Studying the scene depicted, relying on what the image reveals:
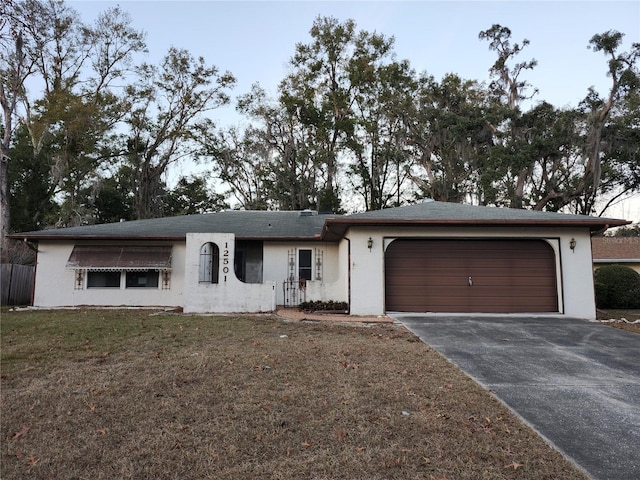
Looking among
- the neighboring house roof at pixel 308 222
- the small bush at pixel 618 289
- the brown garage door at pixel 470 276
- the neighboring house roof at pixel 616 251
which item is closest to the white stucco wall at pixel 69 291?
the neighboring house roof at pixel 308 222

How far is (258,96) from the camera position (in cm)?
2902

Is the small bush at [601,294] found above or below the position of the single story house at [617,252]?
below

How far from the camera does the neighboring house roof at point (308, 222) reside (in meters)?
10.5

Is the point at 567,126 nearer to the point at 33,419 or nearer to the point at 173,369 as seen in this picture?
the point at 173,369

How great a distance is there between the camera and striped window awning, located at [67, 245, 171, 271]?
1272cm

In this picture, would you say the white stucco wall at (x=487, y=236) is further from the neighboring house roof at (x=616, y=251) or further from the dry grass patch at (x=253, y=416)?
the neighboring house roof at (x=616, y=251)

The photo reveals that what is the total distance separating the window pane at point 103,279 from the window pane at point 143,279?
40 centimetres

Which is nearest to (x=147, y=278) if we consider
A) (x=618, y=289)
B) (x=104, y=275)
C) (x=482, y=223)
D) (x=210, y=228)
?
(x=104, y=275)

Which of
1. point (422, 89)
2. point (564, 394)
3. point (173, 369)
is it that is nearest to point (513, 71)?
point (422, 89)

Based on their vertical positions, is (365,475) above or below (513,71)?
below

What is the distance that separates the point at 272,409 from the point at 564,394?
3300 millimetres

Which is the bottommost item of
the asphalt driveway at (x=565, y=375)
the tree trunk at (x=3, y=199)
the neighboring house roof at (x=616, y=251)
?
the asphalt driveway at (x=565, y=375)

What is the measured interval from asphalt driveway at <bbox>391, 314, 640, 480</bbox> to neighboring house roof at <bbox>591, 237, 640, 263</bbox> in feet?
42.0

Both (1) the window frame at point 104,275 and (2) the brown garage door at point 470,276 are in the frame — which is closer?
(2) the brown garage door at point 470,276
